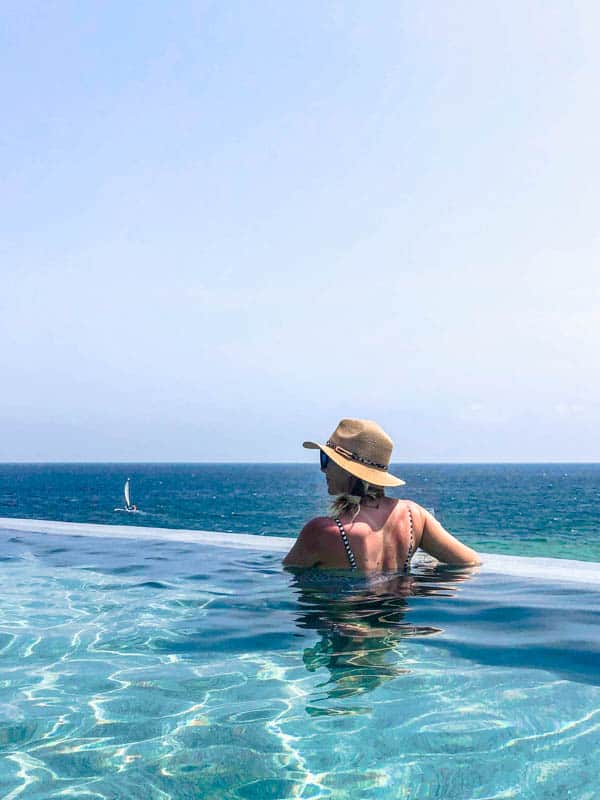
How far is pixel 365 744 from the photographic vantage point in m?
2.96

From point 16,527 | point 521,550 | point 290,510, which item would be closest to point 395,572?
point 16,527

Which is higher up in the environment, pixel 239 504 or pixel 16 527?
pixel 16 527

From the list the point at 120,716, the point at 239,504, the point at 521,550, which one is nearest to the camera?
the point at 120,716

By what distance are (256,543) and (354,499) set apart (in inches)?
A: 139

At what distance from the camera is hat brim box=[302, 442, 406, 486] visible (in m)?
4.97

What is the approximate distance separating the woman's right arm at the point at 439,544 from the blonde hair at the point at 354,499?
0.47m

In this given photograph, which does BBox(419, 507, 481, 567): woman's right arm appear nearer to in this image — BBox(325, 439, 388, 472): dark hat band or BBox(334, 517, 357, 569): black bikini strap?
BBox(325, 439, 388, 472): dark hat band

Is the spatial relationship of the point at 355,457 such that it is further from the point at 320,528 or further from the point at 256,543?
the point at 256,543

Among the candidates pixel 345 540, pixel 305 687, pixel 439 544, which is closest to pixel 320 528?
pixel 345 540

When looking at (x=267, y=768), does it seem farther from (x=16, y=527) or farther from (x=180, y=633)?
(x=16, y=527)

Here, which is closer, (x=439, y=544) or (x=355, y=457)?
(x=355, y=457)

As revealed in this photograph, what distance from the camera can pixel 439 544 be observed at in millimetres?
5641

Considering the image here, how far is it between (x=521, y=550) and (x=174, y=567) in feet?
137

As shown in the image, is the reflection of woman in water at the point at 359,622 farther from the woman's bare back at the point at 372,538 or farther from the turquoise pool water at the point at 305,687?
the woman's bare back at the point at 372,538
